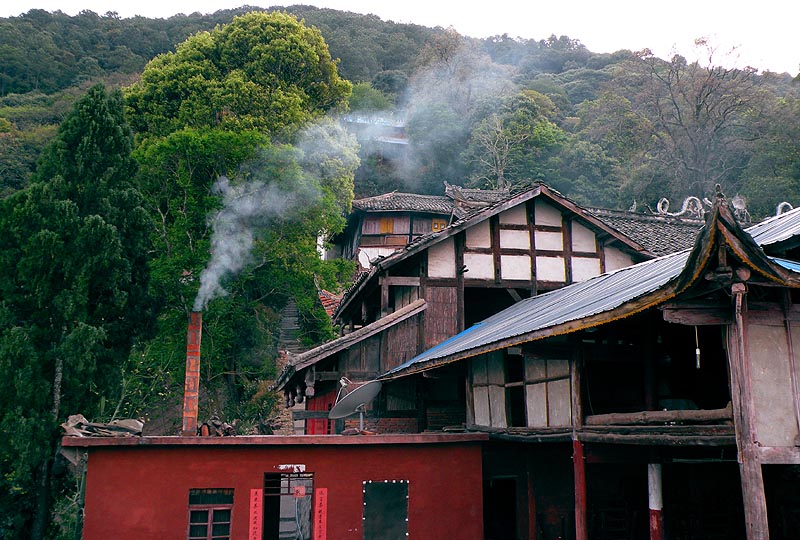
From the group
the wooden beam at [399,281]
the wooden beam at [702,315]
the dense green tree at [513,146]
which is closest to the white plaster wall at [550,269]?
the wooden beam at [399,281]

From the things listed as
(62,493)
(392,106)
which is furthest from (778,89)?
(62,493)

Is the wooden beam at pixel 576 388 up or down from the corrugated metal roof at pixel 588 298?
down

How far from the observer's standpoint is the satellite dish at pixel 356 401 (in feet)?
51.8

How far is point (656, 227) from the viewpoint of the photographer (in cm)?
2538

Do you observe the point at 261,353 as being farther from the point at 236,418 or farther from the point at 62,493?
the point at 62,493

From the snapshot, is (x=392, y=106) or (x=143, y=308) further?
(x=392, y=106)

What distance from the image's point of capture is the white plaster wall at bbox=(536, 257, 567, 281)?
19.4 meters

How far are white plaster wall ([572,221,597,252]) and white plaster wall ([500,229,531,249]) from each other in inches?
53.4

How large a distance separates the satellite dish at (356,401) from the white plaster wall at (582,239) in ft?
23.4

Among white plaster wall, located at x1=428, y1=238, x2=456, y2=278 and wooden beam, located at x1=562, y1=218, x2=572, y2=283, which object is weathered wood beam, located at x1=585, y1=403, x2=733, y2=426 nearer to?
white plaster wall, located at x1=428, y1=238, x2=456, y2=278

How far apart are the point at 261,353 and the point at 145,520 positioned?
60.2 feet

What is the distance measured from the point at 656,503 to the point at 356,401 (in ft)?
23.1

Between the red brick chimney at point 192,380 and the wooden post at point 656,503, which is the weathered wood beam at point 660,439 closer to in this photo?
the wooden post at point 656,503

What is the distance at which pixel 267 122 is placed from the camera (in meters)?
30.0
